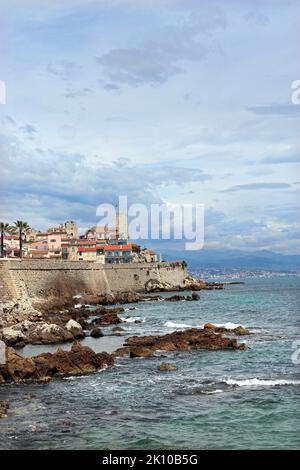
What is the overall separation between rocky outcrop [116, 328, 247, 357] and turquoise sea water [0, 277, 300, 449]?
138cm

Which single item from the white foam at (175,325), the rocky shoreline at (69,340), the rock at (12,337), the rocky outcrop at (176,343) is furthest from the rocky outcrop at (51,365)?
the white foam at (175,325)

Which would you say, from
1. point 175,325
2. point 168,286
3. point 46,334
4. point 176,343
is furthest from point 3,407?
point 168,286

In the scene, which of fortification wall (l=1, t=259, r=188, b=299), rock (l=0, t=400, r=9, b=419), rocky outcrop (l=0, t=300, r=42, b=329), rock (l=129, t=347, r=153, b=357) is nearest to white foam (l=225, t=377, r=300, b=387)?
rock (l=129, t=347, r=153, b=357)

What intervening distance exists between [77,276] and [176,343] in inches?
1850

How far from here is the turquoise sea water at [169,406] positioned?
55.4 ft

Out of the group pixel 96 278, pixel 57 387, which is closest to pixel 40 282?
pixel 96 278

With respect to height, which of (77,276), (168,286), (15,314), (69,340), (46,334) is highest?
(77,276)

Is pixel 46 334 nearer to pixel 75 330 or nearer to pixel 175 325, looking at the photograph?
pixel 75 330

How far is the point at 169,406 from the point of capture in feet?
67.8

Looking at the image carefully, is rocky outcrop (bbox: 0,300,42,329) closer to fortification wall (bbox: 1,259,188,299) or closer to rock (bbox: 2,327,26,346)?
rock (bbox: 2,327,26,346)

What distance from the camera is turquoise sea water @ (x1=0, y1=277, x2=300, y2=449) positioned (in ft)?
55.4

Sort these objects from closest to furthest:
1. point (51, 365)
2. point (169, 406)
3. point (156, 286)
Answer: point (169, 406) → point (51, 365) → point (156, 286)
